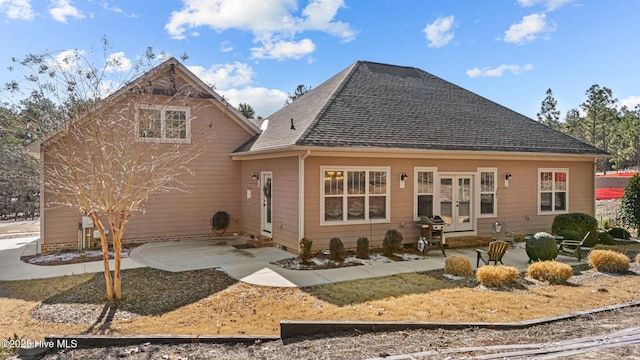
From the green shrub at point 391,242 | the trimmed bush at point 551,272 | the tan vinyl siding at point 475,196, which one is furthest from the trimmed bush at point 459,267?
the tan vinyl siding at point 475,196

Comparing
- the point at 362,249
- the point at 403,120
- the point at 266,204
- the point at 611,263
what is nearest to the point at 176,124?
the point at 266,204

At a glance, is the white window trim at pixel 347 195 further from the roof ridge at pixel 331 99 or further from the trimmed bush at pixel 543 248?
the trimmed bush at pixel 543 248

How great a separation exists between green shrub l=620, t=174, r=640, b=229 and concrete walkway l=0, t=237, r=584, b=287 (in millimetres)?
5729

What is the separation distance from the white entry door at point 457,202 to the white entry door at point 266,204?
521 centimetres

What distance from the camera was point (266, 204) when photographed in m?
12.2

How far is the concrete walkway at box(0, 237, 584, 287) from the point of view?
812cm

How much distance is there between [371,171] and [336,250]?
2.50 metres

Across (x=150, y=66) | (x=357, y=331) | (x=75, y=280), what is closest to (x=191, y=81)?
(x=150, y=66)

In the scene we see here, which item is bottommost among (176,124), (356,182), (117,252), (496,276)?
(496,276)

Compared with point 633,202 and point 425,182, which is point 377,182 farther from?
point 633,202

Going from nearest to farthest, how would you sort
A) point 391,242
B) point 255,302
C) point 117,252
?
point 255,302 < point 117,252 < point 391,242

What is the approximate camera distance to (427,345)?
457 cm

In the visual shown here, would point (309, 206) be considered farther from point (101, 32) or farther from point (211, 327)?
point (101, 32)

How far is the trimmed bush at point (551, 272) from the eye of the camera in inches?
298
